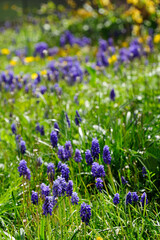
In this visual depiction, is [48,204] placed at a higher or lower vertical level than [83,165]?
lower

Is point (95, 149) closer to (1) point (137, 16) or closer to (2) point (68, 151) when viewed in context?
(2) point (68, 151)

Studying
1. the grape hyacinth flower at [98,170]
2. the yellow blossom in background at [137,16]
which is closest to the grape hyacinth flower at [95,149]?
the grape hyacinth flower at [98,170]

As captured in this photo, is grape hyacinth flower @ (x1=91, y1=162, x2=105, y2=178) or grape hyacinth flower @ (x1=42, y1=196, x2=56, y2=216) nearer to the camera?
grape hyacinth flower @ (x1=42, y1=196, x2=56, y2=216)

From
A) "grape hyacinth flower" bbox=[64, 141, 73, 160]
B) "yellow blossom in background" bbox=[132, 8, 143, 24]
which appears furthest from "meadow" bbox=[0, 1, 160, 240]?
"yellow blossom in background" bbox=[132, 8, 143, 24]

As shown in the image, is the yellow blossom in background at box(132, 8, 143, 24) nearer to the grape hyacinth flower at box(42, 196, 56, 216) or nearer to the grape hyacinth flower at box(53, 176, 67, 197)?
the grape hyacinth flower at box(53, 176, 67, 197)

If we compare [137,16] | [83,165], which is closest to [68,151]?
[83,165]

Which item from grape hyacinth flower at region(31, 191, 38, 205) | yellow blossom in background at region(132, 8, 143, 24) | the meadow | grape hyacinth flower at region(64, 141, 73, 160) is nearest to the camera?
the meadow

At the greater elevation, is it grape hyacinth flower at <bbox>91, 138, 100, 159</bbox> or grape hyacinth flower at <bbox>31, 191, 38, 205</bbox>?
grape hyacinth flower at <bbox>91, 138, 100, 159</bbox>

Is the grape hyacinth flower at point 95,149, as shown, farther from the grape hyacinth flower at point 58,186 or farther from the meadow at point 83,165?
the grape hyacinth flower at point 58,186

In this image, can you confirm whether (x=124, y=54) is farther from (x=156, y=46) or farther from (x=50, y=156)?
(x=50, y=156)

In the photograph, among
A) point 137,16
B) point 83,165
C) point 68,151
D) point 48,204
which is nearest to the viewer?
point 48,204

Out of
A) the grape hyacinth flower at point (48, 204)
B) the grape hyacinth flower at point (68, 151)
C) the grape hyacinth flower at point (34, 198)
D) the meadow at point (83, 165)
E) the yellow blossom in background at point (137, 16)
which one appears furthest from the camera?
the yellow blossom in background at point (137, 16)

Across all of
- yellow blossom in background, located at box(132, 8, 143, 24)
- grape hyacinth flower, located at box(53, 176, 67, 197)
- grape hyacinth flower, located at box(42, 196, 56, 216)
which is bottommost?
grape hyacinth flower, located at box(42, 196, 56, 216)

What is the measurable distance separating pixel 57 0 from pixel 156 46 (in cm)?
938
